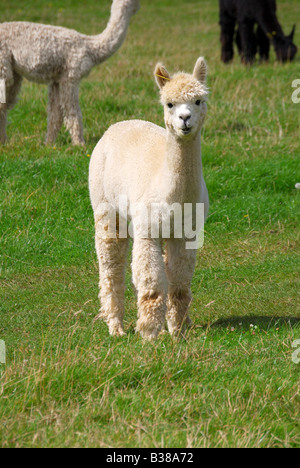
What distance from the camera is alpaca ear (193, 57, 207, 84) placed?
4.40 m

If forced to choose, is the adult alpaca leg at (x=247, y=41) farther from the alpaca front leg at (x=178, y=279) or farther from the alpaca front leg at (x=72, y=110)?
the alpaca front leg at (x=178, y=279)

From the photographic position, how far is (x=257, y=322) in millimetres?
5258

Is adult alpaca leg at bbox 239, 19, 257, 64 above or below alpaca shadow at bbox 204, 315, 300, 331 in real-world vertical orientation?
above

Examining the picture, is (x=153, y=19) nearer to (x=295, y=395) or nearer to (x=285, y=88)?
(x=285, y=88)

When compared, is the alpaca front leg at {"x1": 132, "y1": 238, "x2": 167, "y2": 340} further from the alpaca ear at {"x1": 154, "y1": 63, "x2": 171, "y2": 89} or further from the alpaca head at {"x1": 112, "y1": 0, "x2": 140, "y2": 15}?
the alpaca head at {"x1": 112, "y1": 0, "x2": 140, "y2": 15}

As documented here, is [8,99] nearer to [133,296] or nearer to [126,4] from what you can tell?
[126,4]

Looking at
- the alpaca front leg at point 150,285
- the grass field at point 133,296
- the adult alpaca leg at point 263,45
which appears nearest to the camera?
the grass field at point 133,296

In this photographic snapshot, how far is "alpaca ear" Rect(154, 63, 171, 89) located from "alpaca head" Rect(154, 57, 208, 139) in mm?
90

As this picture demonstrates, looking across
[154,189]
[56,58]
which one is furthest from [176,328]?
[56,58]

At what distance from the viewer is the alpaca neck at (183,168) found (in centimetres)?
432

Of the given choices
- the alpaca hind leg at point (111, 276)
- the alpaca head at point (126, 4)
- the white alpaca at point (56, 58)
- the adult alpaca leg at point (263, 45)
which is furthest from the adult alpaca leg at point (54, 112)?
the adult alpaca leg at point (263, 45)

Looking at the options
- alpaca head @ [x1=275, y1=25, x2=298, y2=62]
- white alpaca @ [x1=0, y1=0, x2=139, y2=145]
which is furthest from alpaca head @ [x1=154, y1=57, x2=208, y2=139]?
alpaca head @ [x1=275, y1=25, x2=298, y2=62]

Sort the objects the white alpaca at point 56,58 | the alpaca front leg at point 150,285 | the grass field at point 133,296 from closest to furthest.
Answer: the grass field at point 133,296
the alpaca front leg at point 150,285
the white alpaca at point 56,58
